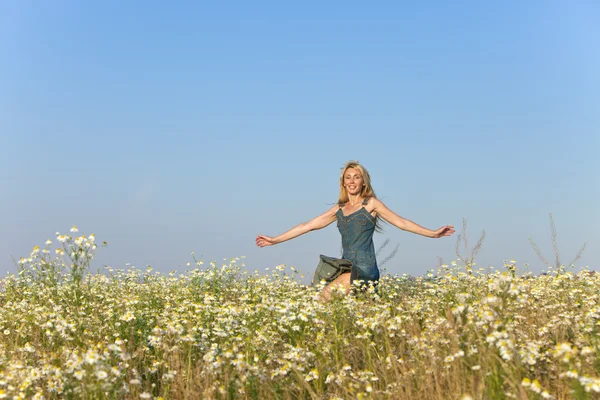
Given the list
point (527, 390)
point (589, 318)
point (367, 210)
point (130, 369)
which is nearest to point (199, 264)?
point (367, 210)

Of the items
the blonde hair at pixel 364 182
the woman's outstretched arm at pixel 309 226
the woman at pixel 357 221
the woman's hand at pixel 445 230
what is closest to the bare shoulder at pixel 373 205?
the woman at pixel 357 221

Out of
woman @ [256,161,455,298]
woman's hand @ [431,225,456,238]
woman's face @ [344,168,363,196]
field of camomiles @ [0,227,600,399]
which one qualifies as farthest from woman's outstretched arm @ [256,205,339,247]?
field of camomiles @ [0,227,600,399]

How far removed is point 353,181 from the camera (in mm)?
10617

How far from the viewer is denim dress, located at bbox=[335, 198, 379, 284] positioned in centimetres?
1020

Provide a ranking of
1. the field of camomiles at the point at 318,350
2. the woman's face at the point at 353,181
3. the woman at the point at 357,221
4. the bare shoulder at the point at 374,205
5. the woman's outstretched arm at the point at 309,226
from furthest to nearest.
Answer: the woman's outstretched arm at the point at 309,226 < the woman's face at the point at 353,181 < the bare shoulder at the point at 374,205 < the woman at the point at 357,221 < the field of camomiles at the point at 318,350

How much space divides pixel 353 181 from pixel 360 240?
105cm

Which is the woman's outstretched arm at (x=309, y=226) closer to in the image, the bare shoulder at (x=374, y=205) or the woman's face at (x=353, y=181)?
the woman's face at (x=353, y=181)

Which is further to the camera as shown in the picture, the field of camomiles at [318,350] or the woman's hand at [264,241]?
the woman's hand at [264,241]

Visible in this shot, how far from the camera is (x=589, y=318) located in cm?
596

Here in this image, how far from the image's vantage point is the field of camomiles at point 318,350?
4.50 meters

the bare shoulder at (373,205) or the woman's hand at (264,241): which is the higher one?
the bare shoulder at (373,205)

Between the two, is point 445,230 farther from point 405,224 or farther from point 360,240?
Result: point 360,240

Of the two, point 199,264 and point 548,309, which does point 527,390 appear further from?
point 199,264

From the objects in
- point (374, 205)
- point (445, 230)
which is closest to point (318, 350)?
point (445, 230)
